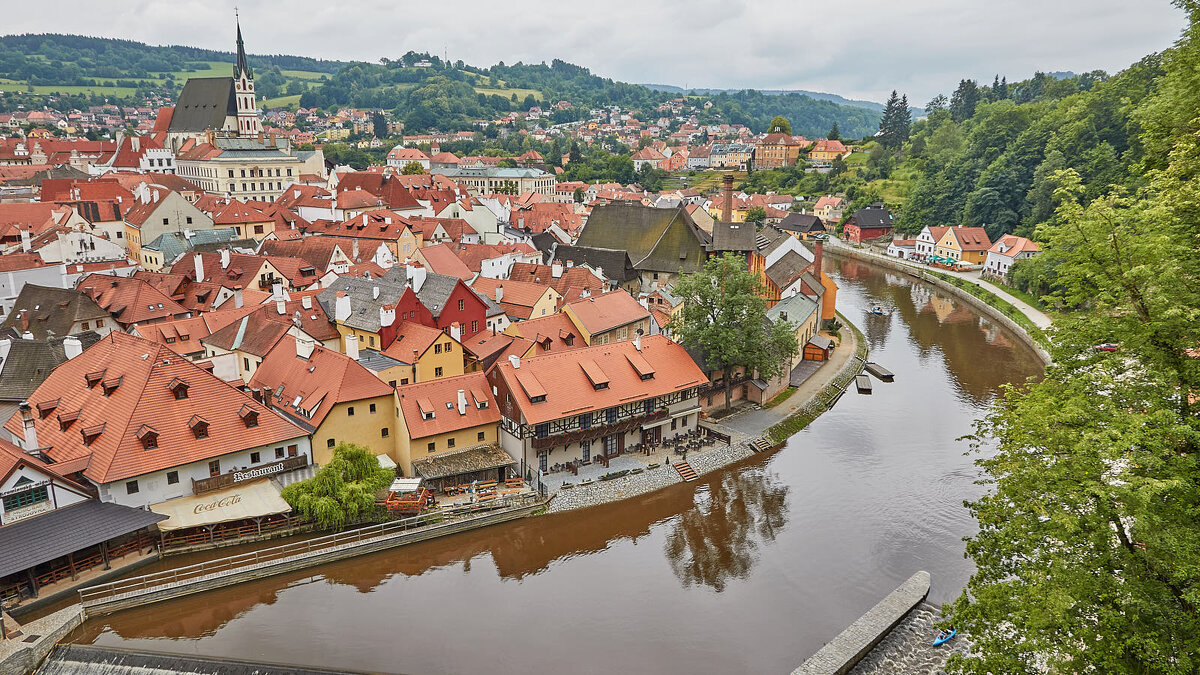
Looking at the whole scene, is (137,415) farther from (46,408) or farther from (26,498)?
(46,408)

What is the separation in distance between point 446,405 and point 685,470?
1062 centimetres

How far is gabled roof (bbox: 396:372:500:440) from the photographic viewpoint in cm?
2923

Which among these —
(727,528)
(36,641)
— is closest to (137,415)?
(36,641)

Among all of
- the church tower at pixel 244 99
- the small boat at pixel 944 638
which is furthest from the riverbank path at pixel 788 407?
the church tower at pixel 244 99

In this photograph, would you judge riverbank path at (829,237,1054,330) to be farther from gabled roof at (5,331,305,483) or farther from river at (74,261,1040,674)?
gabled roof at (5,331,305,483)

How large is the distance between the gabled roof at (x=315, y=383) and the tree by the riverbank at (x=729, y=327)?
15.4 m

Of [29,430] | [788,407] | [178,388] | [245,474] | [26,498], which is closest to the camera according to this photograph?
[26,498]

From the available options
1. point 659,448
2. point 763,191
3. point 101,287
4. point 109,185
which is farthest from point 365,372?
point 763,191

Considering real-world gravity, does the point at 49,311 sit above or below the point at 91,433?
above

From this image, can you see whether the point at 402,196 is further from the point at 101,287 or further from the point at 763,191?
the point at 763,191

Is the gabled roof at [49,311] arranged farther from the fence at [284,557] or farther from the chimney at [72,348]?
the fence at [284,557]

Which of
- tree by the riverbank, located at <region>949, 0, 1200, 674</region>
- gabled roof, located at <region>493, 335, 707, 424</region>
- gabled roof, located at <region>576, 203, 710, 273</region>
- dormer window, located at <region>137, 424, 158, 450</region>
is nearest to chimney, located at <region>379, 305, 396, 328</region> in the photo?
gabled roof, located at <region>493, 335, 707, 424</region>

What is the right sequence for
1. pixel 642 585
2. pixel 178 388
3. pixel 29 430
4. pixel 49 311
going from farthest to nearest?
1. pixel 49 311
2. pixel 178 388
3. pixel 29 430
4. pixel 642 585

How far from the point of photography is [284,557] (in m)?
24.7
